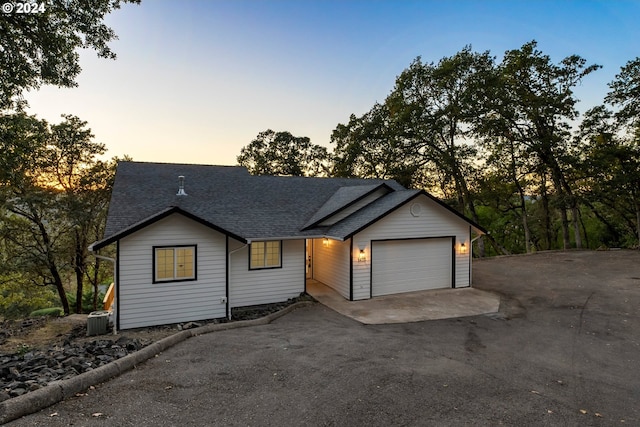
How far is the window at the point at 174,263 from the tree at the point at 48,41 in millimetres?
6213

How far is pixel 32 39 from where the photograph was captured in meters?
9.11

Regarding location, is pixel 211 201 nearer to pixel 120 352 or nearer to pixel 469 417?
pixel 120 352

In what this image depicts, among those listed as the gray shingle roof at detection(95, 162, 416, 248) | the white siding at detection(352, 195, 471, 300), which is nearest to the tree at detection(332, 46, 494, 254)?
the gray shingle roof at detection(95, 162, 416, 248)

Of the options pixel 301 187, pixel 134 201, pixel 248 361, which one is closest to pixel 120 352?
pixel 248 361

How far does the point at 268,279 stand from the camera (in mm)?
11070

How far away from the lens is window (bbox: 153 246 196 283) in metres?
9.01

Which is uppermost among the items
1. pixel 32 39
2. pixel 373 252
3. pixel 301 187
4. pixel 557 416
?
pixel 32 39

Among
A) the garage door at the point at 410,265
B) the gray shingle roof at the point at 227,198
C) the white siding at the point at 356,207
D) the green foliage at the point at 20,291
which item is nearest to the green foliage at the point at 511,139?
the garage door at the point at 410,265

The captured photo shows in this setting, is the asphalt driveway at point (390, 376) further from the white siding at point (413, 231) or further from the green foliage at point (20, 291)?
the green foliage at point (20, 291)

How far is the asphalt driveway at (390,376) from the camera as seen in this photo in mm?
4000

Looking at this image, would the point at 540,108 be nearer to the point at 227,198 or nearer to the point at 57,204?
the point at 227,198

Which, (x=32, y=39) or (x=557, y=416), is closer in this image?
(x=557, y=416)

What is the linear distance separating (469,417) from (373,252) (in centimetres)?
747

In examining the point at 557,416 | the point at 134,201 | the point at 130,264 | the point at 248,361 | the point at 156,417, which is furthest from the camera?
the point at 134,201
